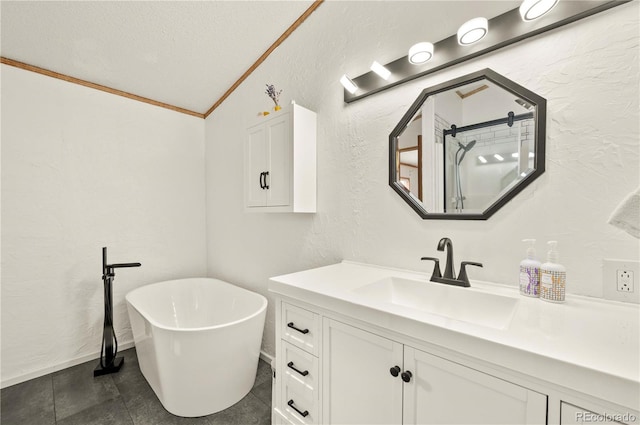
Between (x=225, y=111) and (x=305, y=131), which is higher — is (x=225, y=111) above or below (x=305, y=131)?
above

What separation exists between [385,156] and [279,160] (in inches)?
28.2

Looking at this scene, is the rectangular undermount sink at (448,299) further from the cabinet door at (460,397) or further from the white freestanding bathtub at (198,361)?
the white freestanding bathtub at (198,361)

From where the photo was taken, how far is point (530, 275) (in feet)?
3.39

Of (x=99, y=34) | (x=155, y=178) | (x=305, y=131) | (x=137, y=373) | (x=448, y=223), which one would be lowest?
(x=137, y=373)

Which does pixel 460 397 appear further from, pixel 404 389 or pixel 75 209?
pixel 75 209

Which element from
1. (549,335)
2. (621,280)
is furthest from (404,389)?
(621,280)

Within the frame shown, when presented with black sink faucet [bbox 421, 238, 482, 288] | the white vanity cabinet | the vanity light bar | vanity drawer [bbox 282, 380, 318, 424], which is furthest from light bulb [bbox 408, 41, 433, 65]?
vanity drawer [bbox 282, 380, 318, 424]

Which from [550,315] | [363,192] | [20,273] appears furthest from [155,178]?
[550,315]

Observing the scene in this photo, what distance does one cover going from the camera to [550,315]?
855 millimetres

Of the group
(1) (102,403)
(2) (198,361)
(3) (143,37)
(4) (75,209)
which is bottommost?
(1) (102,403)

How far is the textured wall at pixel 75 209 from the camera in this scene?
2.14 m

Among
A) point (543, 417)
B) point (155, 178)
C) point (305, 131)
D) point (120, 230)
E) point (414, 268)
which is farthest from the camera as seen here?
point (155, 178)

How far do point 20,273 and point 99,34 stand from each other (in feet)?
6.30

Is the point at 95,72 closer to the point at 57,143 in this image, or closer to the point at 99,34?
the point at 99,34
